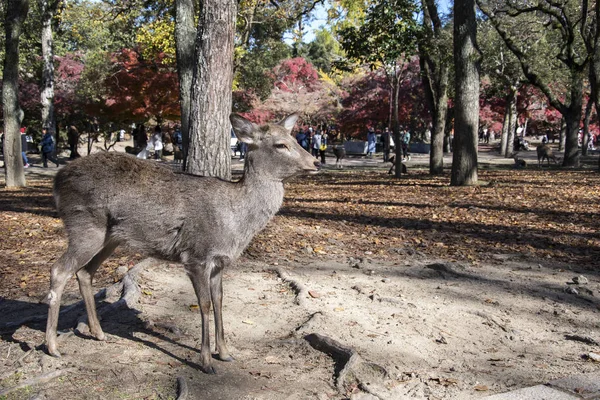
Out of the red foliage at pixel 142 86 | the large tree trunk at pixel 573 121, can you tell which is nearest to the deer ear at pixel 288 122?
the large tree trunk at pixel 573 121

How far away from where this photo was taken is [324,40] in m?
Answer: 83.9

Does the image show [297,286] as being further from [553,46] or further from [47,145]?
[553,46]

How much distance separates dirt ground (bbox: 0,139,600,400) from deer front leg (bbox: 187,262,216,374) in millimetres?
129

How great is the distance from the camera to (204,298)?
4430 mm

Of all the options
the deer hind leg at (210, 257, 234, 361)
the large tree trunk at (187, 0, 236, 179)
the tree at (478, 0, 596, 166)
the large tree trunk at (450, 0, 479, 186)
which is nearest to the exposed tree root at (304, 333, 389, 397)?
the deer hind leg at (210, 257, 234, 361)

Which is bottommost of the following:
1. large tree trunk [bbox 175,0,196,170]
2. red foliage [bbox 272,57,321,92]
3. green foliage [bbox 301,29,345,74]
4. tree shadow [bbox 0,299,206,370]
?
tree shadow [bbox 0,299,206,370]

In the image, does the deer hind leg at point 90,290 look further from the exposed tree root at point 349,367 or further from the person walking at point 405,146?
the person walking at point 405,146

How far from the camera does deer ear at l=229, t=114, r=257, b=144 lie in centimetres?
468

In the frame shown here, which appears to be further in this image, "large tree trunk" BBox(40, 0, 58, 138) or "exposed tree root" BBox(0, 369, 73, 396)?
"large tree trunk" BBox(40, 0, 58, 138)

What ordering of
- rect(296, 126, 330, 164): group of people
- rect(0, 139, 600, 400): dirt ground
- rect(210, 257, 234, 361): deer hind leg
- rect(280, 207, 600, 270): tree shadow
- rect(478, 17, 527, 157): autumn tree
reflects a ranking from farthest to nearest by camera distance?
rect(296, 126, 330, 164): group of people → rect(478, 17, 527, 157): autumn tree → rect(280, 207, 600, 270): tree shadow → rect(210, 257, 234, 361): deer hind leg → rect(0, 139, 600, 400): dirt ground

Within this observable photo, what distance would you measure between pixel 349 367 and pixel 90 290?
224 centimetres

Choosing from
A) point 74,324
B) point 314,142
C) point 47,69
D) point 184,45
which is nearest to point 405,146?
point 314,142

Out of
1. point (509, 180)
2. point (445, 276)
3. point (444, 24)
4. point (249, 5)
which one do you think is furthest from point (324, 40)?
point (445, 276)

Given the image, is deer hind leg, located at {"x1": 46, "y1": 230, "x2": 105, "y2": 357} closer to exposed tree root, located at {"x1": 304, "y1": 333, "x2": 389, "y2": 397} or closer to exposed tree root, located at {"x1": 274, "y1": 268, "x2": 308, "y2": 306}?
exposed tree root, located at {"x1": 304, "y1": 333, "x2": 389, "y2": 397}
